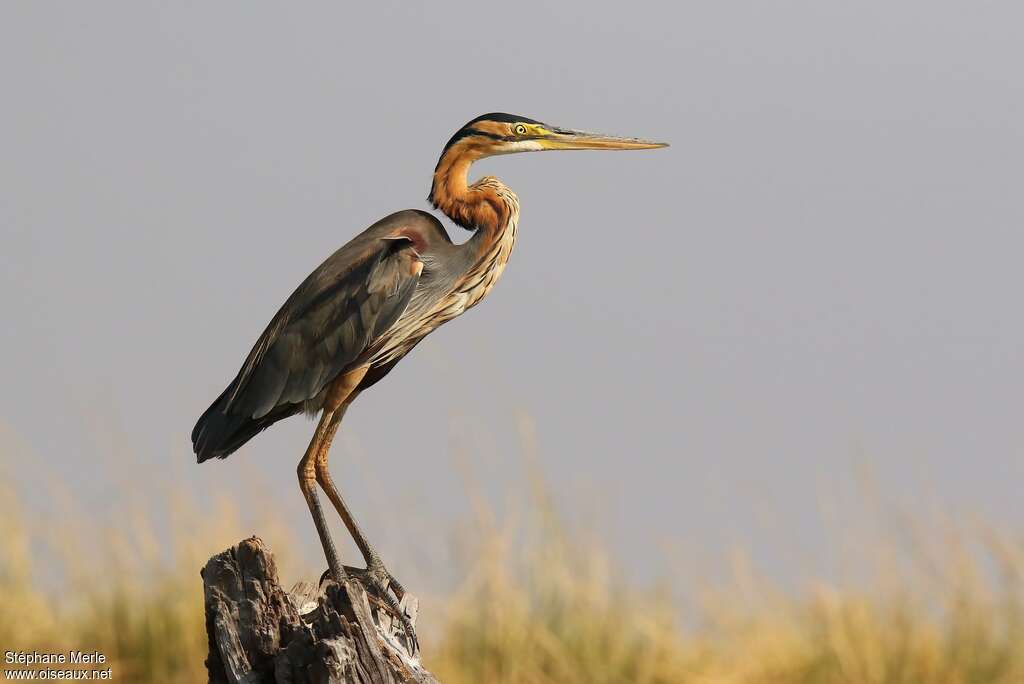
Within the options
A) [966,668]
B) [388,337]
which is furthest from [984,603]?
[388,337]

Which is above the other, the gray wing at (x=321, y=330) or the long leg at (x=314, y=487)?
the gray wing at (x=321, y=330)

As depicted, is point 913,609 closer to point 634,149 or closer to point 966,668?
point 966,668

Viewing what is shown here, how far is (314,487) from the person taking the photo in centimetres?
466

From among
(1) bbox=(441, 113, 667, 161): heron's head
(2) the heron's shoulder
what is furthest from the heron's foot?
(1) bbox=(441, 113, 667, 161): heron's head

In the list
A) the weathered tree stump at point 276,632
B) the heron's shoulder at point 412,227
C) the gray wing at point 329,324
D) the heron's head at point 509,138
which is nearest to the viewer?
the weathered tree stump at point 276,632

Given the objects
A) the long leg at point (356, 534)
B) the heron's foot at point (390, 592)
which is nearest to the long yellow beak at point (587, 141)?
the long leg at point (356, 534)

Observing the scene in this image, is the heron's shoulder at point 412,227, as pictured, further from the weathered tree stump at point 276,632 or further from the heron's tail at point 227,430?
the weathered tree stump at point 276,632

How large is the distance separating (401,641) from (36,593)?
459 centimetres

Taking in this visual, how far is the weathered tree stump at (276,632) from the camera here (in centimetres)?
385

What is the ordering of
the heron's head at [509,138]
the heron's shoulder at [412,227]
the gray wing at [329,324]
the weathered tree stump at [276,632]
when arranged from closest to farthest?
the weathered tree stump at [276,632], the gray wing at [329,324], the heron's shoulder at [412,227], the heron's head at [509,138]

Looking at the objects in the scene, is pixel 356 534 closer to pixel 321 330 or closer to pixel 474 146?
pixel 321 330

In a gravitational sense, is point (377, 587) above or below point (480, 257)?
below

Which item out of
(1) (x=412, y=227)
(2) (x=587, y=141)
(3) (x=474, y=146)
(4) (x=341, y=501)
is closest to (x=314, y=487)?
(4) (x=341, y=501)

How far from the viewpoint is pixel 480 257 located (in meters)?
4.40
